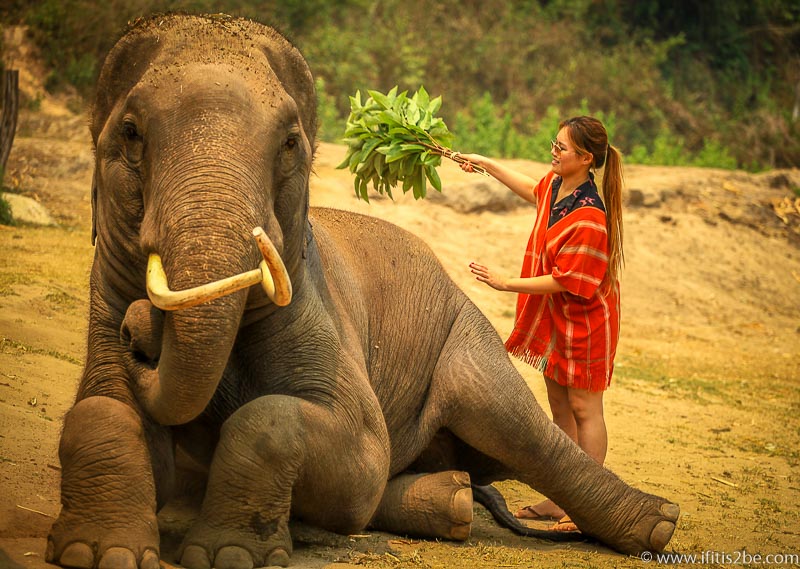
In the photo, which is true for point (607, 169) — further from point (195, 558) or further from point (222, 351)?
point (195, 558)

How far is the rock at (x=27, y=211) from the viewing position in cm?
1165

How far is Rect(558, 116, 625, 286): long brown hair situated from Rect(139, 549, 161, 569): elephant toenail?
10.2ft

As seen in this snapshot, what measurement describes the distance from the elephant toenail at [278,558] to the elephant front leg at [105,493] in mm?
451

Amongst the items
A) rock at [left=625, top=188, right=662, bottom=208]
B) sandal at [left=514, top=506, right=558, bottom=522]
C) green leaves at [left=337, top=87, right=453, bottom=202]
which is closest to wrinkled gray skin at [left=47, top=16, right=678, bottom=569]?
sandal at [left=514, top=506, right=558, bottom=522]

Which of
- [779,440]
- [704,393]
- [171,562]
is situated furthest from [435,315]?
[704,393]

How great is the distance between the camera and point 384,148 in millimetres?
6711

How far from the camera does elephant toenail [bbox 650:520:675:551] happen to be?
5789 mm

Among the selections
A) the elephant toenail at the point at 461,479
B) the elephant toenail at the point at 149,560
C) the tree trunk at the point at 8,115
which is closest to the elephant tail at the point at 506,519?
the elephant toenail at the point at 461,479

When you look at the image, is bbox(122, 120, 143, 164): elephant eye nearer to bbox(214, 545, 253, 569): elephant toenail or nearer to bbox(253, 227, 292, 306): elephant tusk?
bbox(253, 227, 292, 306): elephant tusk

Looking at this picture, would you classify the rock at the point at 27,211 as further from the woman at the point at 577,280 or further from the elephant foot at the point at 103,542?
the elephant foot at the point at 103,542

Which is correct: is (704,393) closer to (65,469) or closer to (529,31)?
(65,469)

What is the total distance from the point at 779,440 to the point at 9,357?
570cm

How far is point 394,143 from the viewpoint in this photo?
673 cm

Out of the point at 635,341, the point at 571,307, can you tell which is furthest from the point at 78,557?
the point at 635,341
